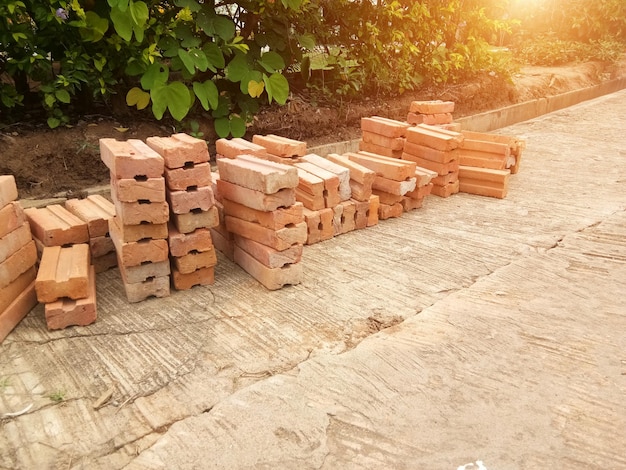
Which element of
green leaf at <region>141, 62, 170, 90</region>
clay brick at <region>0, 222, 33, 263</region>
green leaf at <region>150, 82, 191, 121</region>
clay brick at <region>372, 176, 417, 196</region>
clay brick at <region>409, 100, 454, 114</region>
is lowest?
clay brick at <region>372, 176, 417, 196</region>

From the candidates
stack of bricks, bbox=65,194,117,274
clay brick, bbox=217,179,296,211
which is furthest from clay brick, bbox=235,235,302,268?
stack of bricks, bbox=65,194,117,274

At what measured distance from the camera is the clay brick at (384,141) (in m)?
6.92

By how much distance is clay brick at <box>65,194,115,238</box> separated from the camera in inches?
178

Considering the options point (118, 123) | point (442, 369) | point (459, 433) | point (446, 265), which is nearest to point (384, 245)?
point (446, 265)

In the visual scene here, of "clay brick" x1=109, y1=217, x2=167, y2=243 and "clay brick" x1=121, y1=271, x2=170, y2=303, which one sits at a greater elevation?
"clay brick" x1=109, y1=217, x2=167, y2=243

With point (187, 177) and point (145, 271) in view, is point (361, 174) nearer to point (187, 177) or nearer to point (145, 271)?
point (187, 177)

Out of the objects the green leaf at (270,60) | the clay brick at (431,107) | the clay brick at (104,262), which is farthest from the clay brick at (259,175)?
the clay brick at (431,107)

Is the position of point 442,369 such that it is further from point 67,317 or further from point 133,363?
point 67,317

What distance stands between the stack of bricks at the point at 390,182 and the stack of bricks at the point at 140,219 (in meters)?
2.74

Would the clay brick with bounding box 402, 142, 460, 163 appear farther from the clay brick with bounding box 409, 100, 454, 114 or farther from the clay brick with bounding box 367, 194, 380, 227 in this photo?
the clay brick with bounding box 367, 194, 380, 227

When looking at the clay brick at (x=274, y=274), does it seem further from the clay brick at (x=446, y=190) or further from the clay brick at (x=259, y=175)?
the clay brick at (x=446, y=190)

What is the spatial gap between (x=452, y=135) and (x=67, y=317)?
202 inches

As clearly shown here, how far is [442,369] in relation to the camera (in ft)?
10.9

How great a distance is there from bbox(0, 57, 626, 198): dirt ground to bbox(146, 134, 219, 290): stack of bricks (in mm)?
2293
